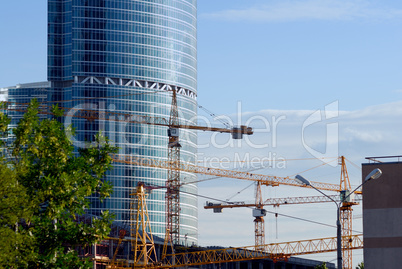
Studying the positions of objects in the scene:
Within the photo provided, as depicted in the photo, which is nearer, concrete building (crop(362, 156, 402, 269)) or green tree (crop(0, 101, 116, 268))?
green tree (crop(0, 101, 116, 268))

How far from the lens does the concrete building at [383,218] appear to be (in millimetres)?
69562

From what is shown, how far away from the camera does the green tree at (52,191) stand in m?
57.2

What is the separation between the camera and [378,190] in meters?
70.7

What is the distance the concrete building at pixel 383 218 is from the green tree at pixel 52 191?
23.3m

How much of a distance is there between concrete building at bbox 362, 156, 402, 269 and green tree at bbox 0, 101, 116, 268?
23318 mm

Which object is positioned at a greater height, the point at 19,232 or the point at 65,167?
the point at 65,167

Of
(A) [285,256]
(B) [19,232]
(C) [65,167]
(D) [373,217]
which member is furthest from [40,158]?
(A) [285,256]

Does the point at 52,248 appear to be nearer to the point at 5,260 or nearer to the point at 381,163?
the point at 5,260

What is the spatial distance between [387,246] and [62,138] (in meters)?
29.2

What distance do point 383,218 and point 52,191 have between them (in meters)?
A: 29.1

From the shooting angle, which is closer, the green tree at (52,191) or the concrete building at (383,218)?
the green tree at (52,191)

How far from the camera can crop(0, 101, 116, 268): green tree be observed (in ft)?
188

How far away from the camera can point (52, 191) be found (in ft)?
191

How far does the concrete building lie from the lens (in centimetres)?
6956
